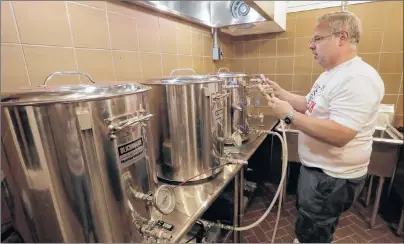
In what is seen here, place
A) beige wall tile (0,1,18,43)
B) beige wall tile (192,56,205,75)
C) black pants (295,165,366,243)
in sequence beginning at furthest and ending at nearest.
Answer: beige wall tile (192,56,205,75)
black pants (295,165,366,243)
beige wall tile (0,1,18,43)

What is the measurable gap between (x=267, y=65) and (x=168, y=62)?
5.12 ft

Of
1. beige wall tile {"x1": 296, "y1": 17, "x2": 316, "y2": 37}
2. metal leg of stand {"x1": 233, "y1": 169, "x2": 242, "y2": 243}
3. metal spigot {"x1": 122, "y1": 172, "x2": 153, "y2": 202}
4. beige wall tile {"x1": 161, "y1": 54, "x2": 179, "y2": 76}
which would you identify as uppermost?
beige wall tile {"x1": 296, "y1": 17, "x2": 316, "y2": 37}

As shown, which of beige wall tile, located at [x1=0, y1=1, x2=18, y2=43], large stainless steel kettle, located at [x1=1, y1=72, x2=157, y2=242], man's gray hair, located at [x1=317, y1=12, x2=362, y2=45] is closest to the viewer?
large stainless steel kettle, located at [x1=1, y1=72, x2=157, y2=242]

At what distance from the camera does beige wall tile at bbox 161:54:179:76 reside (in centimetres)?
145

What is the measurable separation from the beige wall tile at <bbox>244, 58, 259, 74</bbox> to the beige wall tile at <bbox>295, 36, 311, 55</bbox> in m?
0.47

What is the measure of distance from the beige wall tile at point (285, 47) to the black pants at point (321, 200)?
1640mm

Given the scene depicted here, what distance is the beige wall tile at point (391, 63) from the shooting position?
2049mm

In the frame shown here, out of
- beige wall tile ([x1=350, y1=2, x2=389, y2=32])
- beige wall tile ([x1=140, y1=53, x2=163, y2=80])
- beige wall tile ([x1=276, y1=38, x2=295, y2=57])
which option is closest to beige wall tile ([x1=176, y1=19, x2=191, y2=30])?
beige wall tile ([x1=140, y1=53, x2=163, y2=80])

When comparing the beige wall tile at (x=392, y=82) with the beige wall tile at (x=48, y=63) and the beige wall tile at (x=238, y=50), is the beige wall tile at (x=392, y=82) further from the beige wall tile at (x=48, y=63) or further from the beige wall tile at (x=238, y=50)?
the beige wall tile at (x=48, y=63)

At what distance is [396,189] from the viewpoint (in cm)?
179

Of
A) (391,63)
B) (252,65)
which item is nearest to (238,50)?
(252,65)

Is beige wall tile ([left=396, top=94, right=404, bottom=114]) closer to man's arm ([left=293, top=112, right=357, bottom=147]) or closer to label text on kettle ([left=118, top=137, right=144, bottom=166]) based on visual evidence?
man's arm ([left=293, top=112, right=357, bottom=147])

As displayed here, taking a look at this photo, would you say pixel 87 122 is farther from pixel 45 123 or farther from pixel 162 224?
pixel 162 224

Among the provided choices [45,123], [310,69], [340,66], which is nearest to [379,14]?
[310,69]
